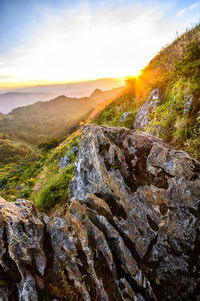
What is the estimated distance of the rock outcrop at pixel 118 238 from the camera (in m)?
3.53

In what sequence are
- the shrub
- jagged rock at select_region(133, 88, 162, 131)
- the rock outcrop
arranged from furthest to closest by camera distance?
jagged rock at select_region(133, 88, 162, 131), the shrub, the rock outcrop

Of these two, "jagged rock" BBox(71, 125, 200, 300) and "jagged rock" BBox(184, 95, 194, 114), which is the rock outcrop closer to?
"jagged rock" BBox(71, 125, 200, 300)

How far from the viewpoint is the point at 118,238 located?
4.11 meters

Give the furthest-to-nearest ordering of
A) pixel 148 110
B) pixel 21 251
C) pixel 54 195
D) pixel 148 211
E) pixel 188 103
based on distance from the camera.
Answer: pixel 148 110
pixel 54 195
pixel 188 103
pixel 148 211
pixel 21 251

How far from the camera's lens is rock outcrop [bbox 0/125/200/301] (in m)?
3.53

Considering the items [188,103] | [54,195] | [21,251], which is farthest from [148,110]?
[21,251]

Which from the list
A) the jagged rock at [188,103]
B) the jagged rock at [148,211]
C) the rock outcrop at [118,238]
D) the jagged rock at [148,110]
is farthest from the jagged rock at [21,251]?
the jagged rock at [148,110]

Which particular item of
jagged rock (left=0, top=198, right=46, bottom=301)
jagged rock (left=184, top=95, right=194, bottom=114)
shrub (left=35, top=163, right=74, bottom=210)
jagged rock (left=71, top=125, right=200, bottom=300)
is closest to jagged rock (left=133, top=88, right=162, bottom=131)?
jagged rock (left=184, top=95, right=194, bottom=114)

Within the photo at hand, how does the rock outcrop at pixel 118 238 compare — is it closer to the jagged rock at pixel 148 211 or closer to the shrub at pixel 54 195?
the jagged rock at pixel 148 211

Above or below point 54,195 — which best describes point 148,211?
above

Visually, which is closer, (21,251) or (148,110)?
(21,251)

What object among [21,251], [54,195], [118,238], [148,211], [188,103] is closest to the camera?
[21,251]

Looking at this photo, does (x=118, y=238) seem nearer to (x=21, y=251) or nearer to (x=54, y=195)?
(x=21, y=251)

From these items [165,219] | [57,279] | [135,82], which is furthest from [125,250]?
[135,82]
